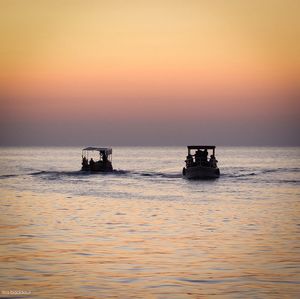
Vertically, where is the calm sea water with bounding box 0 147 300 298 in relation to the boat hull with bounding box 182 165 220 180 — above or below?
below

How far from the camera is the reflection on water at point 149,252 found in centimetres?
1764

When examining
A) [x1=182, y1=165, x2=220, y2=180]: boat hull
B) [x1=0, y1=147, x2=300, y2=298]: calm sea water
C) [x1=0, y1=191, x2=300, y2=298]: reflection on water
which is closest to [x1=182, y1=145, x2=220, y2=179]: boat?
[x1=182, y1=165, x2=220, y2=180]: boat hull

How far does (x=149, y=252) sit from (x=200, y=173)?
47261mm

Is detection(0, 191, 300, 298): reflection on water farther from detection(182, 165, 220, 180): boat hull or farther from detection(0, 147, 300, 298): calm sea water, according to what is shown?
detection(182, 165, 220, 180): boat hull

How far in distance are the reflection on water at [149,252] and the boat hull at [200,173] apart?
30.0m

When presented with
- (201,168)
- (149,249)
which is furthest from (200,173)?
(149,249)

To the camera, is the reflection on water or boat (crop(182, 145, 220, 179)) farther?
boat (crop(182, 145, 220, 179))

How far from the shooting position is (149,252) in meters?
23.0

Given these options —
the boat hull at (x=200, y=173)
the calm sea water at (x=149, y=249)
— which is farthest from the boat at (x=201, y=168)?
the calm sea water at (x=149, y=249)

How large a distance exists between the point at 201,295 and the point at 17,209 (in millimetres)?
25004

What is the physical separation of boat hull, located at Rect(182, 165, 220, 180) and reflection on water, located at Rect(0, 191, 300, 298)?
3002 cm

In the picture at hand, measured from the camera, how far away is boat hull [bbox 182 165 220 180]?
7000 centimetres

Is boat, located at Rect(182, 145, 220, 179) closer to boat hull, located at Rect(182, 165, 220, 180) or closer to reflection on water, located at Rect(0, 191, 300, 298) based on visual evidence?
boat hull, located at Rect(182, 165, 220, 180)

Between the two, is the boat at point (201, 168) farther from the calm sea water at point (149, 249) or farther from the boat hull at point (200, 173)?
the calm sea water at point (149, 249)
